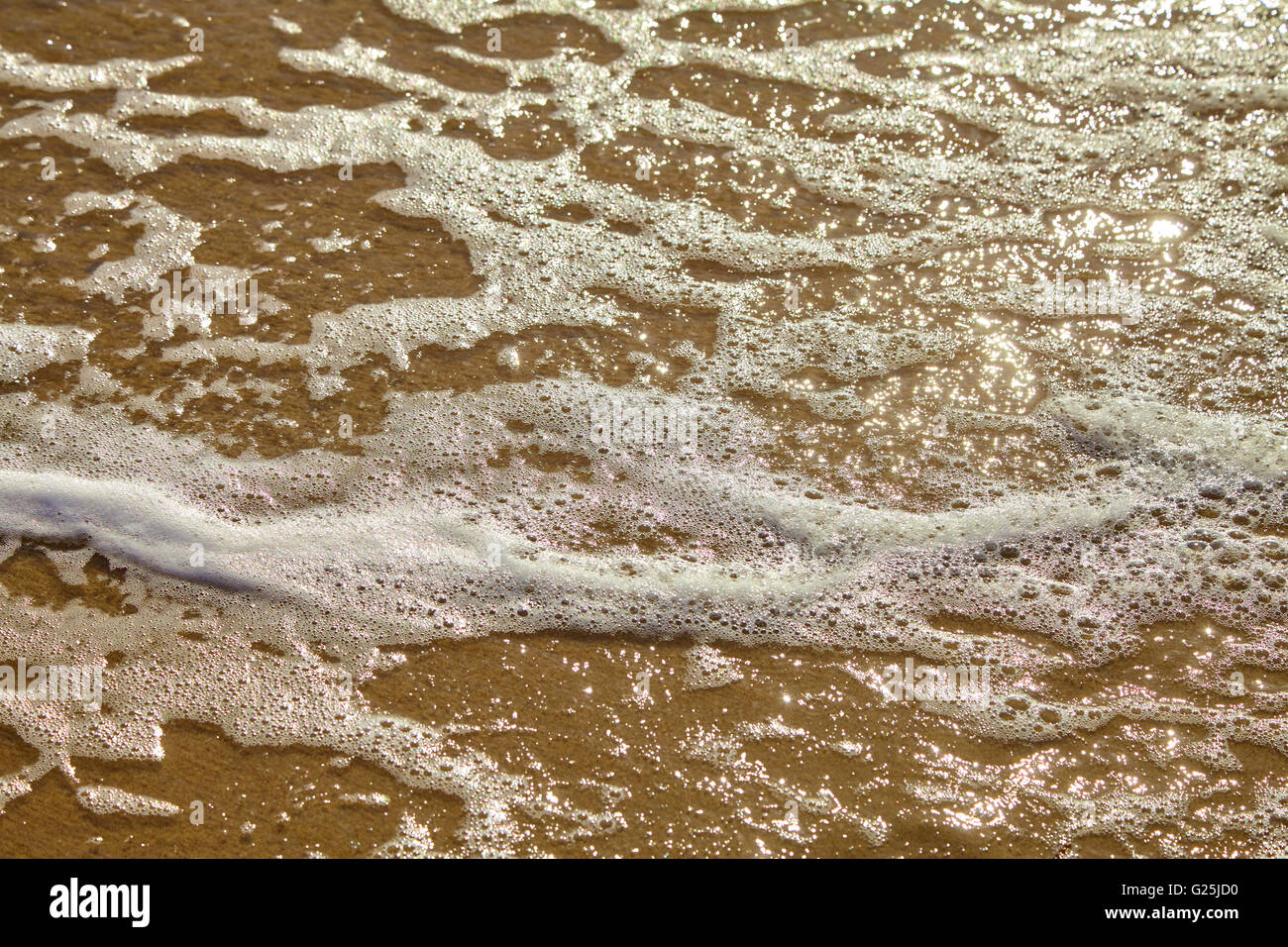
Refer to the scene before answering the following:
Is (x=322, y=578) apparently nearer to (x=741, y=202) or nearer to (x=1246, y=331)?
(x=741, y=202)

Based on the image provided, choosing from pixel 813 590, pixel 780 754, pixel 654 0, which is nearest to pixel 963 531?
pixel 813 590

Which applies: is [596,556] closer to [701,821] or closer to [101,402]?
[701,821]

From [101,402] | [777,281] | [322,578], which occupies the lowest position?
[322,578]

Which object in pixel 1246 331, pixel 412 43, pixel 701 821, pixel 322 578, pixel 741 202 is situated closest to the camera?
pixel 701 821

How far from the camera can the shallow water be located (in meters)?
2.41

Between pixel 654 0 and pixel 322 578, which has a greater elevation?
pixel 654 0

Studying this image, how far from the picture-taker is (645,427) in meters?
3.10

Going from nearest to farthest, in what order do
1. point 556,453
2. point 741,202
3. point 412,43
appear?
point 556,453
point 741,202
point 412,43

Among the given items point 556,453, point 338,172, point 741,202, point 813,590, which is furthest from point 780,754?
point 338,172

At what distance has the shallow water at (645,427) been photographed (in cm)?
241

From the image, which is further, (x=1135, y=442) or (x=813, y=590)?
(x=1135, y=442)

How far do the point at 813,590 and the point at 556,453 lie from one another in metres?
0.80

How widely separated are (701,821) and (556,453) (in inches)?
44.0

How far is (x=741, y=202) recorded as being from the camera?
3.75 metres
